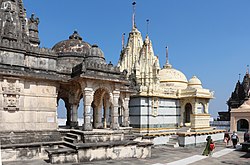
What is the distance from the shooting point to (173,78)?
97.9 ft

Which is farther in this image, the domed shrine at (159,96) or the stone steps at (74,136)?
the domed shrine at (159,96)

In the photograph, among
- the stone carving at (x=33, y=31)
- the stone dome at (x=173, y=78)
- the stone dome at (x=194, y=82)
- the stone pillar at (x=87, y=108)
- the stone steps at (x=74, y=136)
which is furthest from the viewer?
the stone dome at (x=173, y=78)

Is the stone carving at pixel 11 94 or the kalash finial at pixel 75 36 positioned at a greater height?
the kalash finial at pixel 75 36

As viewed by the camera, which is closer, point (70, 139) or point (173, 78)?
point (70, 139)

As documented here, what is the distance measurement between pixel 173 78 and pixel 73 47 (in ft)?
50.3

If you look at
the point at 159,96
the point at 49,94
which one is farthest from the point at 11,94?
the point at 159,96

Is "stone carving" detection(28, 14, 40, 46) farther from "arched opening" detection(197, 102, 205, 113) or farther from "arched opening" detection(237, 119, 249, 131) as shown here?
"arched opening" detection(237, 119, 249, 131)

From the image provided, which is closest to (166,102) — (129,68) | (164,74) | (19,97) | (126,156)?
(164,74)

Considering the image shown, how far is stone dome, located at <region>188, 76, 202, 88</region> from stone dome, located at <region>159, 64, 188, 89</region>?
870 mm

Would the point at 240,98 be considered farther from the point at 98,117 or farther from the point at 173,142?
the point at 98,117

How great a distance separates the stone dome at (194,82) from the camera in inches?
1141

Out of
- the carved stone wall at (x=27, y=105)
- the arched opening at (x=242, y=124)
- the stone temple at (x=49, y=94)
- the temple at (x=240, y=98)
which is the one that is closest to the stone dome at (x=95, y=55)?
the stone temple at (x=49, y=94)

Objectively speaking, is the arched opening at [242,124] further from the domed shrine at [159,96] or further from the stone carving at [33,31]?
the stone carving at [33,31]

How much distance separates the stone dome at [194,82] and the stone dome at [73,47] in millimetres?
14904
